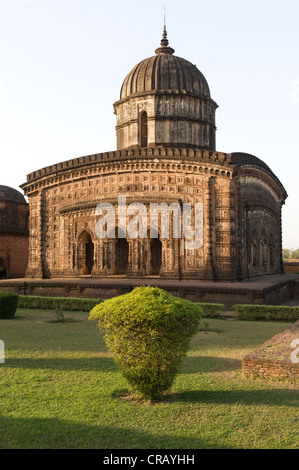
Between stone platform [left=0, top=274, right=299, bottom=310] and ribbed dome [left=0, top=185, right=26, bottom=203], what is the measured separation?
1228 cm

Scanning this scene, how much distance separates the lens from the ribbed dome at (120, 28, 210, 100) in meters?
23.3

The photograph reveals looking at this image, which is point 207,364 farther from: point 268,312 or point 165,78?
point 165,78

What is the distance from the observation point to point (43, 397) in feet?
17.8

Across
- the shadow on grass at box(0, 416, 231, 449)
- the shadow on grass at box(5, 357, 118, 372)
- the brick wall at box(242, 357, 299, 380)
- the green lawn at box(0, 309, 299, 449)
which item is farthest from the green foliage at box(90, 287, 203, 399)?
the shadow on grass at box(5, 357, 118, 372)

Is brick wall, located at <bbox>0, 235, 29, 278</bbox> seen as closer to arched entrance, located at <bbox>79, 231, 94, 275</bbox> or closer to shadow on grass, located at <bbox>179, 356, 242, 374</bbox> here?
arched entrance, located at <bbox>79, 231, 94, 275</bbox>

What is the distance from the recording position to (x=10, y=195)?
3094 centimetres

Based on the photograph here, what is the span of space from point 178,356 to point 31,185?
70.3 ft

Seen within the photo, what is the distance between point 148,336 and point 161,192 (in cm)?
1497

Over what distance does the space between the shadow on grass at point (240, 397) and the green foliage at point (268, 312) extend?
6.80m

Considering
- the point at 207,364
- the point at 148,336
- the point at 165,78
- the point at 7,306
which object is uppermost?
the point at 165,78

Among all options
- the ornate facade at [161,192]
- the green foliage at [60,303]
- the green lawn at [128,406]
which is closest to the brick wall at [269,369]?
the green lawn at [128,406]

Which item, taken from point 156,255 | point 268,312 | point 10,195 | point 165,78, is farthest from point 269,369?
point 10,195

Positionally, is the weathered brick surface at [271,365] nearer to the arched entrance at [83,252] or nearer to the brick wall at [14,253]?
the arched entrance at [83,252]
